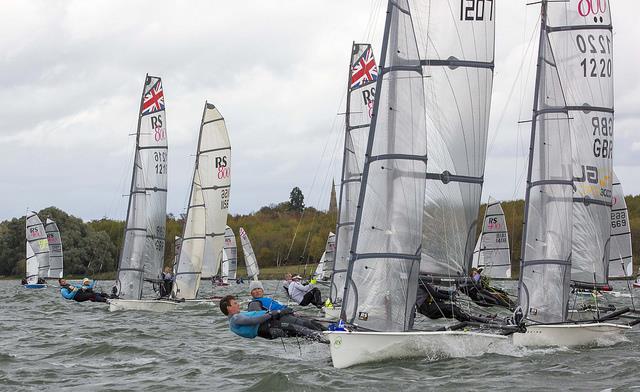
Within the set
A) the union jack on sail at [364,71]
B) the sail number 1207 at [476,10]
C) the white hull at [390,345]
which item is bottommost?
the white hull at [390,345]

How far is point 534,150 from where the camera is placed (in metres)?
17.5

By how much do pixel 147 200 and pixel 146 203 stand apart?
121 mm

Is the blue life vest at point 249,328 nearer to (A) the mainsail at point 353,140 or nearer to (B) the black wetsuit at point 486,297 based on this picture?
(B) the black wetsuit at point 486,297

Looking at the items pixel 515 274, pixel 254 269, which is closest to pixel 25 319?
pixel 254 269

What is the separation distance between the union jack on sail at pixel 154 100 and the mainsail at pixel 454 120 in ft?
49.4

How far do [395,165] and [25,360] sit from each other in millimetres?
6388

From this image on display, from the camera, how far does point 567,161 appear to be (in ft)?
56.6

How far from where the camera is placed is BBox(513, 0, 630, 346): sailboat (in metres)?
16.8

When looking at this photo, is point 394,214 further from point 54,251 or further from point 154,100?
point 54,251

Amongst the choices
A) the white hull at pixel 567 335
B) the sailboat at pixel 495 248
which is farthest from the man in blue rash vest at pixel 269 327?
the sailboat at pixel 495 248

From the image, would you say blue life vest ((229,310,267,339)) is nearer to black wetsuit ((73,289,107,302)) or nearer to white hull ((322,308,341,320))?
white hull ((322,308,341,320))

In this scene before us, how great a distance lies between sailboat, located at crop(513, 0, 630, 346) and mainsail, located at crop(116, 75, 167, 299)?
46.3ft

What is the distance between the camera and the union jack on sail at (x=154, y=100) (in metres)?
30.4

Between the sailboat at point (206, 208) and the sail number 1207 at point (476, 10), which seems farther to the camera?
the sailboat at point (206, 208)
